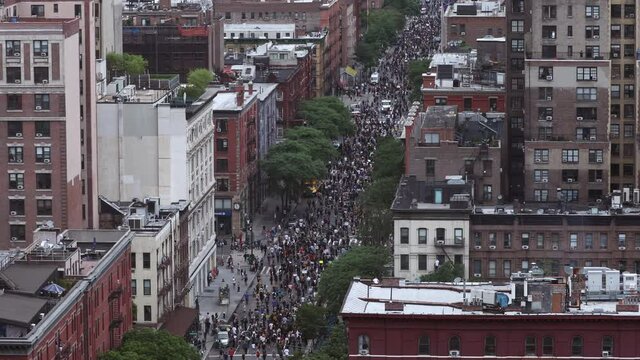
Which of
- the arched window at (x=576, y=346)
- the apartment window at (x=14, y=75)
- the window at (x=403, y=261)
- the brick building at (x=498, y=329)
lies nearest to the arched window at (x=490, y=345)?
the brick building at (x=498, y=329)

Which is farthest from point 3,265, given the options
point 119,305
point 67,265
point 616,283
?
point 616,283

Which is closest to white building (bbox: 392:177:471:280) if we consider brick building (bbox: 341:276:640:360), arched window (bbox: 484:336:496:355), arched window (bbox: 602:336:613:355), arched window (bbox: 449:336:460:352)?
brick building (bbox: 341:276:640:360)

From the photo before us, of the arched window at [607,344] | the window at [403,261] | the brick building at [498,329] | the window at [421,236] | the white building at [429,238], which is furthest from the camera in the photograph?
the window at [403,261]

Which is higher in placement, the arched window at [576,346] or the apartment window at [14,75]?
the apartment window at [14,75]

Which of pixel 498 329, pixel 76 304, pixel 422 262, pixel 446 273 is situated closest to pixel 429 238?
pixel 422 262

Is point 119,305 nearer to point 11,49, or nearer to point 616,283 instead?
point 11,49

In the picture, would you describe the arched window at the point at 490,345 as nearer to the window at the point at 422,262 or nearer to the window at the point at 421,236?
the window at the point at 422,262

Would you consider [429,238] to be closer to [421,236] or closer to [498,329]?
[421,236]
